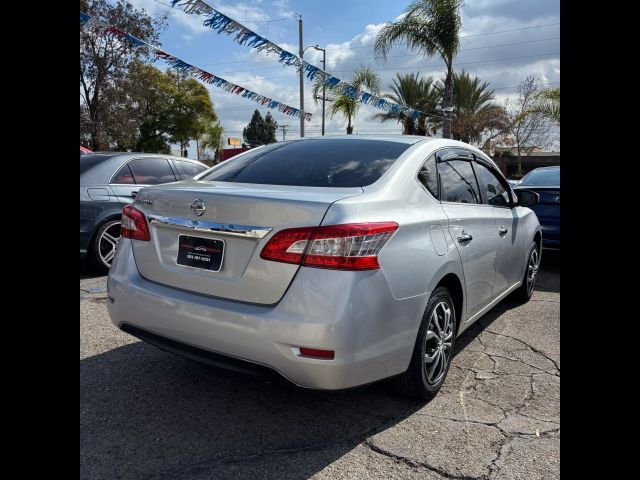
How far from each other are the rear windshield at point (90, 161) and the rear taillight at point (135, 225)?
3461 mm

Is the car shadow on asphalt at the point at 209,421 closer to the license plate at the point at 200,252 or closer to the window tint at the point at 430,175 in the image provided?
the license plate at the point at 200,252

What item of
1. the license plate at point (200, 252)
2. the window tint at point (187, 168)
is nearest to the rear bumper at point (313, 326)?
the license plate at point (200, 252)

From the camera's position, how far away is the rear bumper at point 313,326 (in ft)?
7.62

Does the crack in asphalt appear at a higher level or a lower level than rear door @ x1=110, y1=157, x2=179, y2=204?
lower

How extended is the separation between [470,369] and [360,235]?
171 centimetres

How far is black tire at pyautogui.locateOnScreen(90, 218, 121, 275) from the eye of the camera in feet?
19.5

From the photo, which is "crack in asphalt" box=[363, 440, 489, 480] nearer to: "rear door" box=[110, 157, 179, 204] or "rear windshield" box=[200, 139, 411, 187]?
"rear windshield" box=[200, 139, 411, 187]

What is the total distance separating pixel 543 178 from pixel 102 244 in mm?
6512

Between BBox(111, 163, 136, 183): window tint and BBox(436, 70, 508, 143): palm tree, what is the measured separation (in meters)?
25.9

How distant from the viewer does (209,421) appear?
9.03 feet

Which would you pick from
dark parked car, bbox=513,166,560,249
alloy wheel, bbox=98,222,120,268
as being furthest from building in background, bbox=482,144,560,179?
alloy wheel, bbox=98,222,120,268

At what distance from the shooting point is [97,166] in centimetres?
618
